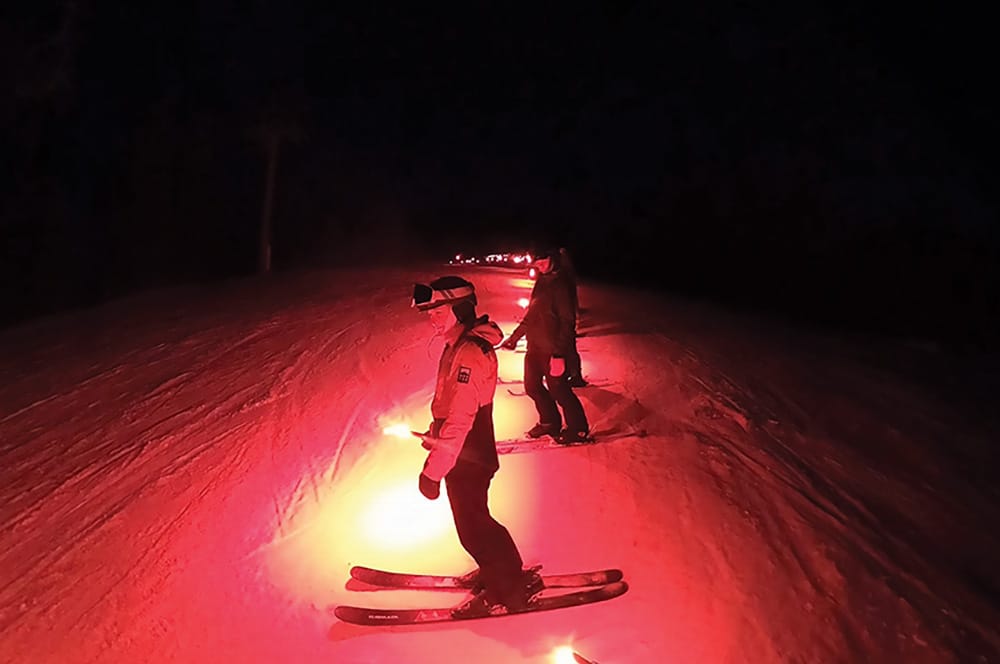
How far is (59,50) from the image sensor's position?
39031mm

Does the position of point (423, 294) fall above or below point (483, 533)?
above

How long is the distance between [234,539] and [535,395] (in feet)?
10.3

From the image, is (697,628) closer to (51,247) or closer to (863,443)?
(863,443)

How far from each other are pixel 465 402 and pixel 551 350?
294 centimetres

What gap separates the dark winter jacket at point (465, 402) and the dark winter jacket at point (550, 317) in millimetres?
2628

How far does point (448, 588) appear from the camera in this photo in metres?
5.34

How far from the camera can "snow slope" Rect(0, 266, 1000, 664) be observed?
491 cm

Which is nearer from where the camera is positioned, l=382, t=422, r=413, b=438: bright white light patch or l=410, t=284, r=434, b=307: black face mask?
l=410, t=284, r=434, b=307: black face mask

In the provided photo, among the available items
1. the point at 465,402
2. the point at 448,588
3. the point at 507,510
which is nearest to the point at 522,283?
the point at 507,510

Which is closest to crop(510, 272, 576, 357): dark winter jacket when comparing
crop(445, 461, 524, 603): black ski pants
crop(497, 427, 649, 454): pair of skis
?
crop(497, 427, 649, 454): pair of skis

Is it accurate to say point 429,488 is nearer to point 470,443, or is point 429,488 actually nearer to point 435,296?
point 470,443

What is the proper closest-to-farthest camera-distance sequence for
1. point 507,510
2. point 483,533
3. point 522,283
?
point 483,533
point 507,510
point 522,283

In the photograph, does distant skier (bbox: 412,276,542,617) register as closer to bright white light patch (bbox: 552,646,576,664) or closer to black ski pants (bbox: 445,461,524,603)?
black ski pants (bbox: 445,461,524,603)

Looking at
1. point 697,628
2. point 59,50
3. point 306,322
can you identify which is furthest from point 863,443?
point 59,50
